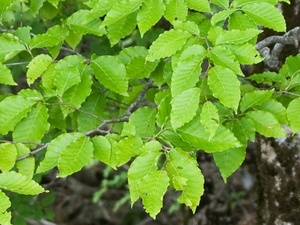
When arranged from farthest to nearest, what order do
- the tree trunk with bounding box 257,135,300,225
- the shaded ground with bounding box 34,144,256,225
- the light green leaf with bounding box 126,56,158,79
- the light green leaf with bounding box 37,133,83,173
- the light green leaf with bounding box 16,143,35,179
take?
the shaded ground with bounding box 34,144,256,225, the tree trunk with bounding box 257,135,300,225, the light green leaf with bounding box 126,56,158,79, the light green leaf with bounding box 16,143,35,179, the light green leaf with bounding box 37,133,83,173

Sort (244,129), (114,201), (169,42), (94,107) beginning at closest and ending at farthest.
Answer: (169,42) → (244,129) → (94,107) → (114,201)

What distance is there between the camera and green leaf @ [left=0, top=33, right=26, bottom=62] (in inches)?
62.6

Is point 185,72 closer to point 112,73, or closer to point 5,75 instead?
point 112,73

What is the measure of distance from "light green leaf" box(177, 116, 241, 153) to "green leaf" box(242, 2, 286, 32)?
1.03 feet

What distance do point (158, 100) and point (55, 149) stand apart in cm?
38

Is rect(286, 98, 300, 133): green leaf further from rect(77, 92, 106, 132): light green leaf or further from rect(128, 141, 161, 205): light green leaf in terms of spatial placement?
rect(77, 92, 106, 132): light green leaf

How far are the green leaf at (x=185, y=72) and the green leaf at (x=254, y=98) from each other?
0.33 meters

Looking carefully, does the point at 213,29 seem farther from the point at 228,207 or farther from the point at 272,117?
the point at 228,207

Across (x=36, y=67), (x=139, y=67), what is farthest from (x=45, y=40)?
(x=139, y=67)

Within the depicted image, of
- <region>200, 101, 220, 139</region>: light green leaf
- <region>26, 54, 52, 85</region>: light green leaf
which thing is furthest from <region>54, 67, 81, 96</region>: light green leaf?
<region>200, 101, 220, 139</region>: light green leaf

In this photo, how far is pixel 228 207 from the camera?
354cm

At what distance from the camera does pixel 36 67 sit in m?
1.64

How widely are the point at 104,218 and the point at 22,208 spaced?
10.3 feet

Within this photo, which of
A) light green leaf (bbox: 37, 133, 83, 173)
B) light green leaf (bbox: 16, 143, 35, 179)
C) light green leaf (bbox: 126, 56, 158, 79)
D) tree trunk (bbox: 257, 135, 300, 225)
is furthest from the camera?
tree trunk (bbox: 257, 135, 300, 225)
